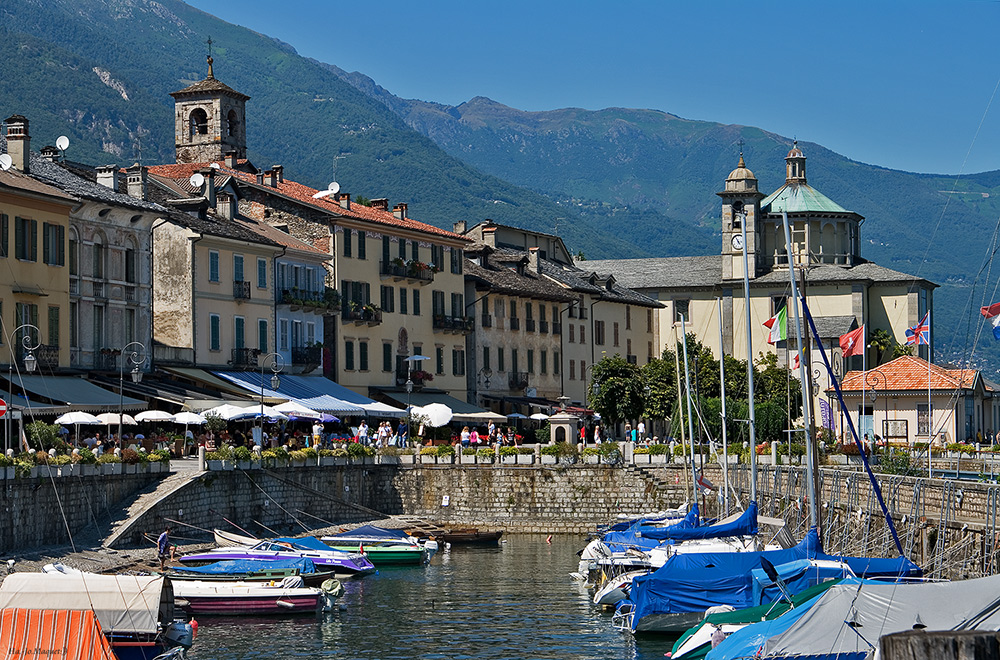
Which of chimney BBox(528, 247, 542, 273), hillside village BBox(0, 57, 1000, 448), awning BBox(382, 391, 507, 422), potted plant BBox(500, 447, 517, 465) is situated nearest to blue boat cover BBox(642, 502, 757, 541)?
hillside village BBox(0, 57, 1000, 448)

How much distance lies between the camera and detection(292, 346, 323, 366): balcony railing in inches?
2968

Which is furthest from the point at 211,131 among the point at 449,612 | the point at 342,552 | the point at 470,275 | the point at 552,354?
the point at 449,612

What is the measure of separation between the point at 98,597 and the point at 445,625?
1268cm

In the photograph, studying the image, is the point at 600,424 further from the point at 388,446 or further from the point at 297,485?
the point at 297,485

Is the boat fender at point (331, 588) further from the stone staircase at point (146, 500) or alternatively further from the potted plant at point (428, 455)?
the potted plant at point (428, 455)

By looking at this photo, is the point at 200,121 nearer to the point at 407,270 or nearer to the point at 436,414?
the point at 407,270

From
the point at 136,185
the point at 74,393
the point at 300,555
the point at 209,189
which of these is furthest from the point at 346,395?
the point at 300,555

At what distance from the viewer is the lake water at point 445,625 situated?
37.3 metres

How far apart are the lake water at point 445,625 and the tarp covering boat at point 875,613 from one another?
35.9 feet

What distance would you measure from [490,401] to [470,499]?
2208 centimetres

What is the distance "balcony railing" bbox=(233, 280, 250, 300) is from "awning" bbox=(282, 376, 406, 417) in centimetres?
420

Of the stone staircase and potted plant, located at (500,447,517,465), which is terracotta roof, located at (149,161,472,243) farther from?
the stone staircase

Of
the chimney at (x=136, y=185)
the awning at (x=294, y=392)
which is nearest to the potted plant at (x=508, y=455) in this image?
the awning at (x=294, y=392)

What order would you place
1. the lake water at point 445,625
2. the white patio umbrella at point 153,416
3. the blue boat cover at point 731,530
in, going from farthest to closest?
the white patio umbrella at point 153,416, the blue boat cover at point 731,530, the lake water at point 445,625
